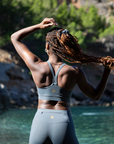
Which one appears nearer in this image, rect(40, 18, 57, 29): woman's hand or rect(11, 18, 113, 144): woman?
rect(11, 18, 113, 144): woman

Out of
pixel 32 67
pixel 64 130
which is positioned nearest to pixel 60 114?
pixel 64 130

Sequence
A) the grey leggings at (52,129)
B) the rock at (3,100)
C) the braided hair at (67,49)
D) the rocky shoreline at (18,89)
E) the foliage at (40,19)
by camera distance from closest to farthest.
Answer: the grey leggings at (52,129) < the braided hair at (67,49) < the rock at (3,100) < the rocky shoreline at (18,89) < the foliage at (40,19)

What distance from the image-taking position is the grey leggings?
1.93m

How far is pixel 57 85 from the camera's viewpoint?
2014 mm

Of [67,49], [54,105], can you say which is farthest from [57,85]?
[67,49]

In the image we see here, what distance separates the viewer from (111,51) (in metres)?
34.6

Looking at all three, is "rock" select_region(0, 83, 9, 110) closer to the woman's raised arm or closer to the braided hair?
the woman's raised arm

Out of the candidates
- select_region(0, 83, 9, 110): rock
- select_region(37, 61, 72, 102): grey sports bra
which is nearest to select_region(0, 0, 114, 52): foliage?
select_region(0, 83, 9, 110): rock

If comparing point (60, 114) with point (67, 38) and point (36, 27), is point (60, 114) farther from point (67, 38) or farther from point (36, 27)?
point (36, 27)

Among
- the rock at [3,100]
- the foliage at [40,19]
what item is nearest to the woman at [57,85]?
the rock at [3,100]

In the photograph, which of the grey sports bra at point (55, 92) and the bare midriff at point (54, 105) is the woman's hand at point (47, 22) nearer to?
the grey sports bra at point (55, 92)

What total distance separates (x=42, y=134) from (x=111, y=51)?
33684 mm

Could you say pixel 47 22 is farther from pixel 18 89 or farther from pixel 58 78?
pixel 18 89

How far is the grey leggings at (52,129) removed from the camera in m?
1.93
